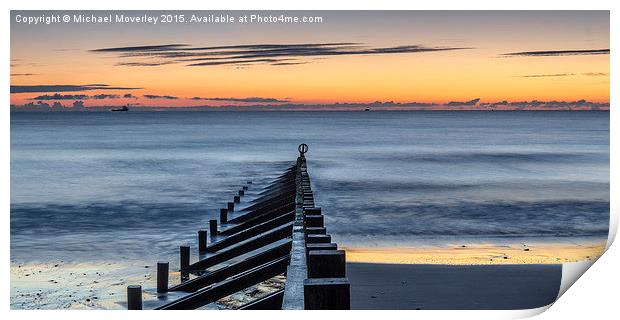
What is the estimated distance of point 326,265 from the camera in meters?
3.81

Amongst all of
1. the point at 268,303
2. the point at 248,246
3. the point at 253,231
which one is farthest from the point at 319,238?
the point at 253,231

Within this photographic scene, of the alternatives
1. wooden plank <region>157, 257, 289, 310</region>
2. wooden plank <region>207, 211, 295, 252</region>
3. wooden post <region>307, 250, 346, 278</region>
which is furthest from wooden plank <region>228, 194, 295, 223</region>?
wooden post <region>307, 250, 346, 278</region>

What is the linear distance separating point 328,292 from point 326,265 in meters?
0.12

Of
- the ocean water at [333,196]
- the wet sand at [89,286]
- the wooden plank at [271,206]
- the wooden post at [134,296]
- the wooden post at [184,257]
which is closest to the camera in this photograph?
the wooden post at [134,296]

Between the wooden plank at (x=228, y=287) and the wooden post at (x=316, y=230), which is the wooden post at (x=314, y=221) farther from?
the wooden plank at (x=228, y=287)

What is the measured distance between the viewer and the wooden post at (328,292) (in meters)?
3.77

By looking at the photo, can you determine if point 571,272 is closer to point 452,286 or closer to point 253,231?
point 452,286

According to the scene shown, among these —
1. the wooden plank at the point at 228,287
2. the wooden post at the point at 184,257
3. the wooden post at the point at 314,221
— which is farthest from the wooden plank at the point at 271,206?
the wooden post at the point at 314,221

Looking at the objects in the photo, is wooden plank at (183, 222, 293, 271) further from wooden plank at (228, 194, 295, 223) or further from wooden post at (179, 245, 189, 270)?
wooden plank at (228, 194, 295, 223)

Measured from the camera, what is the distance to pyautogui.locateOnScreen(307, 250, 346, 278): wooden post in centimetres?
380

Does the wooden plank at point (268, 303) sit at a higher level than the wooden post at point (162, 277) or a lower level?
higher

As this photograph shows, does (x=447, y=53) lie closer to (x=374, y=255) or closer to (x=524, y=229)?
(x=524, y=229)

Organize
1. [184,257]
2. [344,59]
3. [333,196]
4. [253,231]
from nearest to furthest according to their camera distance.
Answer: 1. [184,257]
2. [253,231]
3. [333,196]
4. [344,59]
